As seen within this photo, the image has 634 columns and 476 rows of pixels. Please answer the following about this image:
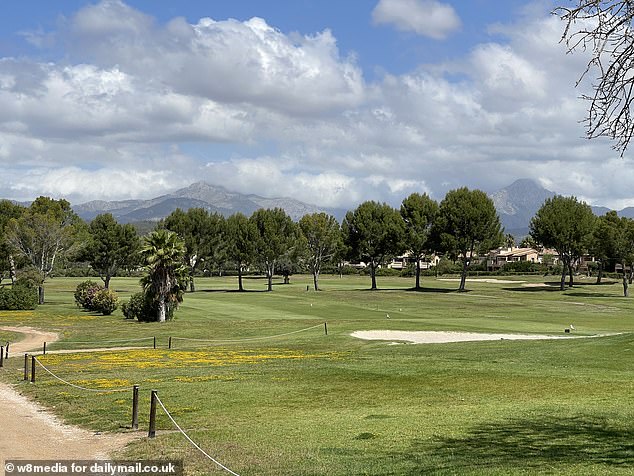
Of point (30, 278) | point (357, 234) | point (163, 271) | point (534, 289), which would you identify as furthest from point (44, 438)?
point (534, 289)

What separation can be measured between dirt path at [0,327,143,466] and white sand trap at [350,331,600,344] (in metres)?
26.5

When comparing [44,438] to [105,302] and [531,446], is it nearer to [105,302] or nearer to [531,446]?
[531,446]

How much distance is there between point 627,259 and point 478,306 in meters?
37.9

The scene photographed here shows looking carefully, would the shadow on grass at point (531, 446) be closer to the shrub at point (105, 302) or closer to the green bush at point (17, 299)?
the shrub at point (105, 302)

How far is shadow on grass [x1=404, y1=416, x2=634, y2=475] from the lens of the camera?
13.4 metres

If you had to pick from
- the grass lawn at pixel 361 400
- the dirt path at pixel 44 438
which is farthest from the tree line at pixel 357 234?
the dirt path at pixel 44 438

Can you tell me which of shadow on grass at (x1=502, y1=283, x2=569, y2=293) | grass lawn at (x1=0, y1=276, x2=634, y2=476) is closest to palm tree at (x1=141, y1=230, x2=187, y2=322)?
grass lawn at (x1=0, y1=276, x2=634, y2=476)

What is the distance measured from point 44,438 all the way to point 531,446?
1184 centimetres

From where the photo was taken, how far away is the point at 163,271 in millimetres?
65438

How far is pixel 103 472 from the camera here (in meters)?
14.2

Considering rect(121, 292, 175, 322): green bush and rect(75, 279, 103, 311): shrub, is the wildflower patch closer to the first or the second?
rect(121, 292, 175, 322): green bush

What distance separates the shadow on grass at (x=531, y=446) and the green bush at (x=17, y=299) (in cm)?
6894

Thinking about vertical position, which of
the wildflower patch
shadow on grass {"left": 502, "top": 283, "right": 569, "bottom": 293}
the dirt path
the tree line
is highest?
the tree line

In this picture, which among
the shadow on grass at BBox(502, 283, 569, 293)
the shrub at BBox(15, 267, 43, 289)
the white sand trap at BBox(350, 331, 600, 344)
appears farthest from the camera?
the shadow on grass at BBox(502, 283, 569, 293)
